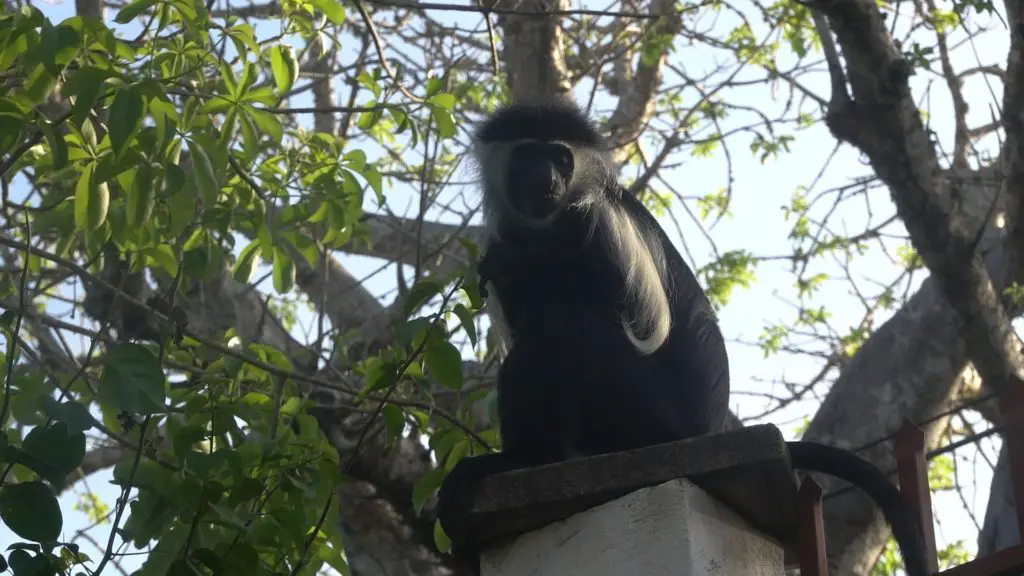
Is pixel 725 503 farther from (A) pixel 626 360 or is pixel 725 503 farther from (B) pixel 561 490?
(A) pixel 626 360

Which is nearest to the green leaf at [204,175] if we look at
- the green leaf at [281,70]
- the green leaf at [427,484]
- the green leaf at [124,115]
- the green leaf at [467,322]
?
the green leaf at [124,115]

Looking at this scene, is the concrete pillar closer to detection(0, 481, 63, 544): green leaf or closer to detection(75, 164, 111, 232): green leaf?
detection(0, 481, 63, 544): green leaf

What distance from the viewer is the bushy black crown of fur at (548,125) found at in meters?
3.34

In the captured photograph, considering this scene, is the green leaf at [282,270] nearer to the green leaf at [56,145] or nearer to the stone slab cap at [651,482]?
the green leaf at [56,145]

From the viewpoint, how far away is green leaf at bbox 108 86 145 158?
1.86m

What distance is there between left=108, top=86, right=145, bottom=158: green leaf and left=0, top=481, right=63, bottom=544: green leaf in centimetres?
55

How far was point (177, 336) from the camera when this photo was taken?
2268mm

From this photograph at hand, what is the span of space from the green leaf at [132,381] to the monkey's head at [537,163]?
55.6 inches

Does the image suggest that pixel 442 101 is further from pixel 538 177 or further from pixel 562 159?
pixel 562 159

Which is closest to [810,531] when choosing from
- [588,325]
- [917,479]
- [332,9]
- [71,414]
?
[917,479]

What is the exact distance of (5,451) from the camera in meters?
1.64

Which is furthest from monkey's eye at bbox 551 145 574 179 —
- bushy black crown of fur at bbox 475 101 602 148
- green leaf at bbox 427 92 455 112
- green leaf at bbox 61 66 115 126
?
green leaf at bbox 61 66 115 126

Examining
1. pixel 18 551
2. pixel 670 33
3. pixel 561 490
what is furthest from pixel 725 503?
pixel 670 33

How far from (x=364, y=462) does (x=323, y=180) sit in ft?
4.43
